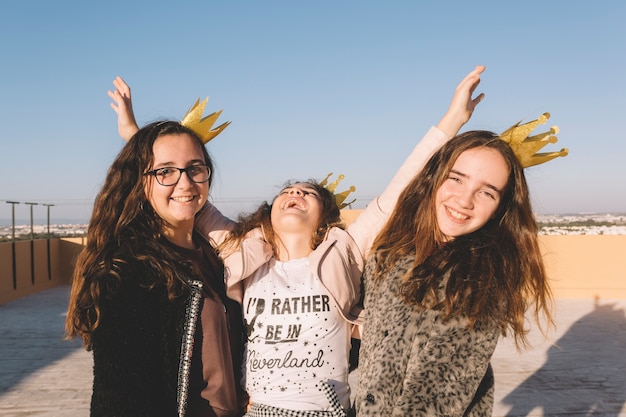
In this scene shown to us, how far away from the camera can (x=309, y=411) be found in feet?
6.62

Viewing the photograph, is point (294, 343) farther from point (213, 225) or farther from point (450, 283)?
point (213, 225)

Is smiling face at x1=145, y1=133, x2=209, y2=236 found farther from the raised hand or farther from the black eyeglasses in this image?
the raised hand

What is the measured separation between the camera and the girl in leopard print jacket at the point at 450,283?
177 cm

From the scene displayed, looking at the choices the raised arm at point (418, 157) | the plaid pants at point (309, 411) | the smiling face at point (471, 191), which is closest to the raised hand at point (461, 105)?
the raised arm at point (418, 157)

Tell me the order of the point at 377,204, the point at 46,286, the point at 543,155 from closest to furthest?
1. the point at 543,155
2. the point at 377,204
3. the point at 46,286

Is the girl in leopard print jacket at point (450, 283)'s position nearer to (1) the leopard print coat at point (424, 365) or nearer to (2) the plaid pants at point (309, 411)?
(1) the leopard print coat at point (424, 365)

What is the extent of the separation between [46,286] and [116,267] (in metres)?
12.5

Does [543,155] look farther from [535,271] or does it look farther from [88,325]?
[88,325]

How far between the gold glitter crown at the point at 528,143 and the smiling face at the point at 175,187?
49.0 inches

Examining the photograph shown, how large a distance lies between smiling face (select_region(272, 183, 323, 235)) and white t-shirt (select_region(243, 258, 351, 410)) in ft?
0.76

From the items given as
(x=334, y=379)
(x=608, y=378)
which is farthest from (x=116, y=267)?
(x=608, y=378)

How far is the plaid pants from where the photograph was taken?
201 centimetres

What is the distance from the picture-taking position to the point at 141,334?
5.98 feet

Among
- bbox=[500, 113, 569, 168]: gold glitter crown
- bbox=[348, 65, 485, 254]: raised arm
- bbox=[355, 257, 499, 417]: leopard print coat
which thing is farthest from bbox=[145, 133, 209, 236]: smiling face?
bbox=[500, 113, 569, 168]: gold glitter crown
